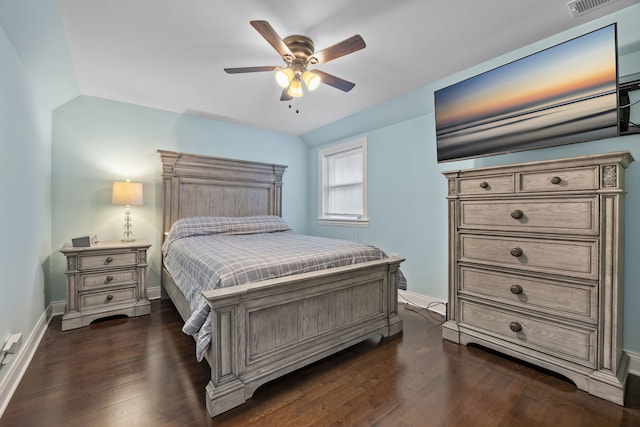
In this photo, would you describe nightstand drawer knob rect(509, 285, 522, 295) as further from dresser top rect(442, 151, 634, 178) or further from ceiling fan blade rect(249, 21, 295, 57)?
ceiling fan blade rect(249, 21, 295, 57)

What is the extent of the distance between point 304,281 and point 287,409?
69 cm

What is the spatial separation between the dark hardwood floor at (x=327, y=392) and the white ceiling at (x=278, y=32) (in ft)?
7.67

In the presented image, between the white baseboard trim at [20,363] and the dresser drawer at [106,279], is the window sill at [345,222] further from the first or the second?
the white baseboard trim at [20,363]

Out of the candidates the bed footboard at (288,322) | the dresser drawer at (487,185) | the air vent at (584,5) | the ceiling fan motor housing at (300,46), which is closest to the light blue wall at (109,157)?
the ceiling fan motor housing at (300,46)

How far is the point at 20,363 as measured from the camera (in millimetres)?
1790

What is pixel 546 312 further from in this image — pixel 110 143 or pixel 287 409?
pixel 110 143

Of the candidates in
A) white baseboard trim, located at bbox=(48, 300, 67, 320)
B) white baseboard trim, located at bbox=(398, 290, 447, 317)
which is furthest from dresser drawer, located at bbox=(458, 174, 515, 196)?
white baseboard trim, located at bbox=(48, 300, 67, 320)

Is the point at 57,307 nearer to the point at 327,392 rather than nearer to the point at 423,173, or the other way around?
the point at 327,392

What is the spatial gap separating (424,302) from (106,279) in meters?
3.26

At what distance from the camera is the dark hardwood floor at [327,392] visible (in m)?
1.42

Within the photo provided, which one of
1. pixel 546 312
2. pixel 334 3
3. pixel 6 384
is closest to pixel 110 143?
pixel 6 384

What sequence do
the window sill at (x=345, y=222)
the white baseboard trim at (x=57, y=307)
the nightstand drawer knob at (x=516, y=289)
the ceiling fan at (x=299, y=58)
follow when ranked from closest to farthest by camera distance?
1. the ceiling fan at (x=299, y=58)
2. the nightstand drawer knob at (x=516, y=289)
3. the white baseboard trim at (x=57, y=307)
4. the window sill at (x=345, y=222)

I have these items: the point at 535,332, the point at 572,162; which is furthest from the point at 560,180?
the point at 535,332

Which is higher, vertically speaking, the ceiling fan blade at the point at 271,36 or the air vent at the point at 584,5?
the air vent at the point at 584,5
